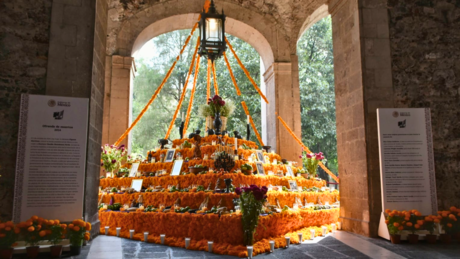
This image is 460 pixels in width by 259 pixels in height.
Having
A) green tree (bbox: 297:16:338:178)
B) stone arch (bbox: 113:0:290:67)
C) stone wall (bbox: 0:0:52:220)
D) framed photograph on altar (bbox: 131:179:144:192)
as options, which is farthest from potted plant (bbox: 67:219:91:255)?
green tree (bbox: 297:16:338:178)

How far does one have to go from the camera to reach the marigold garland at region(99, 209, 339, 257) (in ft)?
18.7

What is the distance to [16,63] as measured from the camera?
5.70 metres

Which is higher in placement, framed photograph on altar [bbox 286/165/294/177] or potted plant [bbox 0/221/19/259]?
framed photograph on altar [bbox 286/165/294/177]

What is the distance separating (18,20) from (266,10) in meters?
9.27

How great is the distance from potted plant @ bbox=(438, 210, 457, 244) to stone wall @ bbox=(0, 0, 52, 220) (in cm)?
714

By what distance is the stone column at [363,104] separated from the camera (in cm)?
660

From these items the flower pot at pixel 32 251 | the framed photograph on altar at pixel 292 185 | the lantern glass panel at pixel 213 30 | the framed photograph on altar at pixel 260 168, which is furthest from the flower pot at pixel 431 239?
the flower pot at pixel 32 251

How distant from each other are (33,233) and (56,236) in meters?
0.31

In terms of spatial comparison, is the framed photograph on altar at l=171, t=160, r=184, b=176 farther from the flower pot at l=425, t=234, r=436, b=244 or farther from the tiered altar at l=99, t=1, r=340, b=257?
the flower pot at l=425, t=234, r=436, b=244

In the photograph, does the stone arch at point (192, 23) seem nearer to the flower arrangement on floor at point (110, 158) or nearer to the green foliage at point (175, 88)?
the flower arrangement on floor at point (110, 158)

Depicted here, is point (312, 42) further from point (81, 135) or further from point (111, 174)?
point (81, 135)

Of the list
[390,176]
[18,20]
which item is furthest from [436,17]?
[18,20]

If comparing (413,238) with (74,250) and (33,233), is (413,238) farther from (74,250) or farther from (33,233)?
(33,233)

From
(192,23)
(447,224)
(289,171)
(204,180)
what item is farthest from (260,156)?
(192,23)
